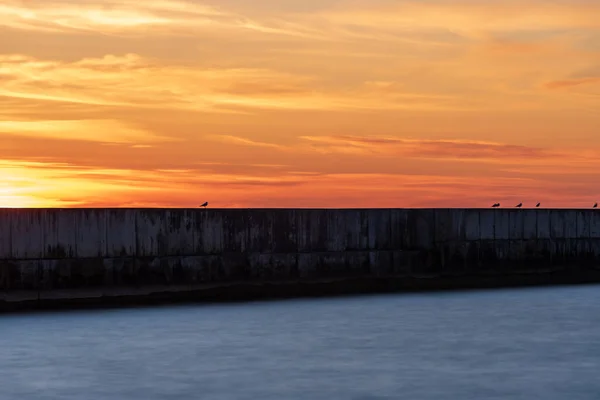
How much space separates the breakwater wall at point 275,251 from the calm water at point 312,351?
0.85 meters

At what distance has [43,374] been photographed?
12.1 meters

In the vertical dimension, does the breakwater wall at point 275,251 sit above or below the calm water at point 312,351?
above

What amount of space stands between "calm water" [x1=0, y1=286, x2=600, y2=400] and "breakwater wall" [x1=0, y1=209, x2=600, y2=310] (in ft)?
2.80

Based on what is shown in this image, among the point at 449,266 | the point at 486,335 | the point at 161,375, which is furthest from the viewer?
the point at 449,266

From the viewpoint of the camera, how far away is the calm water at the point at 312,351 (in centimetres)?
1116

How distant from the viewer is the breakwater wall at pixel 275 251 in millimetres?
18406

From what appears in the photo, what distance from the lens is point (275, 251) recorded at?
20656 mm

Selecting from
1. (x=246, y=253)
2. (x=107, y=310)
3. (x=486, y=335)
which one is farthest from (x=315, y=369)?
(x=246, y=253)

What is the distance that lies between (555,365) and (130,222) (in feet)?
28.5

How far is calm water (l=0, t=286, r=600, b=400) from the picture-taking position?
11156 mm

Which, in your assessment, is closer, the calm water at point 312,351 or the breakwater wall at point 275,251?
the calm water at point 312,351

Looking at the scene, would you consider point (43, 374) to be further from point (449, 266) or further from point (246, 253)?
point (449, 266)

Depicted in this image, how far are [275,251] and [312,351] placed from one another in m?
6.90

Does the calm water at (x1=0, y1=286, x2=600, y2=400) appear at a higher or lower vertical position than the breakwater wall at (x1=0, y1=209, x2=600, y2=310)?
lower
